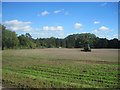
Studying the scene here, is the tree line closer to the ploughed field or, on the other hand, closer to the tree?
the tree

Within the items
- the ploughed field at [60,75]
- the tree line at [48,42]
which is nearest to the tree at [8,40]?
the tree line at [48,42]

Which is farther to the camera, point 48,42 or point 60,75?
point 48,42

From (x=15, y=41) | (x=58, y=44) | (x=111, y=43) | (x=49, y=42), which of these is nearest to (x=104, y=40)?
(x=111, y=43)

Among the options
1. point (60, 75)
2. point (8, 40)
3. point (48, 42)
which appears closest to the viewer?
point (60, 75)

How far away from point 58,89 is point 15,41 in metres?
48.9

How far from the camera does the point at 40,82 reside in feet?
19.2

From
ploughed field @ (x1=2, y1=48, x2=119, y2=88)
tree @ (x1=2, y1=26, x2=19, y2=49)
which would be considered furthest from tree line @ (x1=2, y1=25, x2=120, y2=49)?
ploughed field @ (x1=2, y1=48, x2=119, y2=88)

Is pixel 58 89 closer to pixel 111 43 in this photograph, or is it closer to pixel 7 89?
pixel 7 89

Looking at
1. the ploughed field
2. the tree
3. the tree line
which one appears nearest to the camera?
the ploughed field

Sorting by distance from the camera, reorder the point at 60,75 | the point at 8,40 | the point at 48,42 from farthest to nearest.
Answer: the point at 48,42 < the point at 8,40 < the point at 60,75

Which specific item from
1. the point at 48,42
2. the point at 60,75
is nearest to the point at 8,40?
the point at 48,42

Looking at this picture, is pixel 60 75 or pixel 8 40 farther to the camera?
pixel 8 40

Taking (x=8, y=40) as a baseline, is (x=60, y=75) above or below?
below

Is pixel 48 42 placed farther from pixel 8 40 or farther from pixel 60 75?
pixel 60 75
